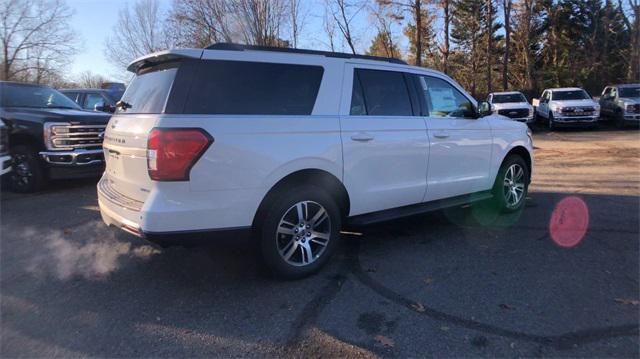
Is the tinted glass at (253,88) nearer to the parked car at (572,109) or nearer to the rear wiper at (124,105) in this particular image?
the rear wiper at (124,105)

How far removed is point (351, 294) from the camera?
→ 12.6ft

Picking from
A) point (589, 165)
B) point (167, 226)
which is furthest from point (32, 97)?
point (589, 165)

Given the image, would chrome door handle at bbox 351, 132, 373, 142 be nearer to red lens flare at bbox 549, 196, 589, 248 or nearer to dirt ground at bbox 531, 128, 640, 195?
red lens flare at bbox 549, 196, 589, 248

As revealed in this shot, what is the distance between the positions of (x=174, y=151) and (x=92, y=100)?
472 inches

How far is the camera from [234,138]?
11.7 feet

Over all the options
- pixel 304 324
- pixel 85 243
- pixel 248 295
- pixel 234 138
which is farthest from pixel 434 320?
pixel 85 243

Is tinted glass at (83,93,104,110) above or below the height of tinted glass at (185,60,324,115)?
above

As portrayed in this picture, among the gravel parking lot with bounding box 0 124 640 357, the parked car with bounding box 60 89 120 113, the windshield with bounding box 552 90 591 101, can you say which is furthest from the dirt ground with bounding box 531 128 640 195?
the parked car with bounding box 60 89 120 113

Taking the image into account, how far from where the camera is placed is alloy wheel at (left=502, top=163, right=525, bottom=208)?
624 centimetres

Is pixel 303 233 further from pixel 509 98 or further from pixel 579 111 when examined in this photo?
pixel 509 98

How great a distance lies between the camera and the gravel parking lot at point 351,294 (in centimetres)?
310

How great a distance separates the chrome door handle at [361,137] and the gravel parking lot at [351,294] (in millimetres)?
1226

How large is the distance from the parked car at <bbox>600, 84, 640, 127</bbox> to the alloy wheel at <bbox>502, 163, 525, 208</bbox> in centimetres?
1809

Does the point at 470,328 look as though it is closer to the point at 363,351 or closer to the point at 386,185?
the point at 363,351
